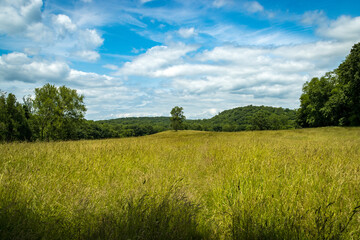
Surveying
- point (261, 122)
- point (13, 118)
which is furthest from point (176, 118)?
point (13, 118)

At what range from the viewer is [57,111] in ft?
119

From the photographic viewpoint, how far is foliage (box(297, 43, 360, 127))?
97.1ft

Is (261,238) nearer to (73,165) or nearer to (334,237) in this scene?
(334,237)

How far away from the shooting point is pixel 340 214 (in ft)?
8.46

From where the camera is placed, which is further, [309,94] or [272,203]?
[309,94]

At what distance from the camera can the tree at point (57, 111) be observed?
114 ft

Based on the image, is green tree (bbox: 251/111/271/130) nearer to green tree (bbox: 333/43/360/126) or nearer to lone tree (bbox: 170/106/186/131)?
lone tree (bbox: 170/106/186/131)

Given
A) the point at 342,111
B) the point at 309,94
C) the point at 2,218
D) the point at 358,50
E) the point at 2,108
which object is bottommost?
the point at 2,218

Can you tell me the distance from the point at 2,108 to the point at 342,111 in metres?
70.1

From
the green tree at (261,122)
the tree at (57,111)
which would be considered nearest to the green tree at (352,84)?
the tree at (57,111)

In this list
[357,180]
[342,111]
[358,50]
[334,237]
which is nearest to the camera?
[334,237]

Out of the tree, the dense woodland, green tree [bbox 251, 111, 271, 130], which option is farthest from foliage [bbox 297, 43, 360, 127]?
the tree

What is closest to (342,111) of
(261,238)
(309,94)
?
(309,94)

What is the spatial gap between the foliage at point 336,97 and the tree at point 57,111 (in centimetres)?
5215
